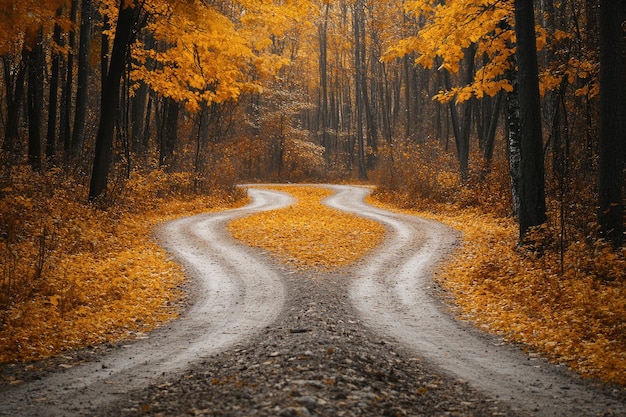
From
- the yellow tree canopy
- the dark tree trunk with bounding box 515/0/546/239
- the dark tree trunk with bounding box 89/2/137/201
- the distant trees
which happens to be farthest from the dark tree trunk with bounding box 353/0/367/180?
the dark tree trunk with bounding box 515/0/546/239

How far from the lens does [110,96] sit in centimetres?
1752

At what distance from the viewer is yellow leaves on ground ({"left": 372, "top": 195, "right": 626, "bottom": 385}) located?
7.92 meters

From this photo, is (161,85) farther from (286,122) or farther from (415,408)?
(286,122)

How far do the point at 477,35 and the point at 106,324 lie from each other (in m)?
11.8

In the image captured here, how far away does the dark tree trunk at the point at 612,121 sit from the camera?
37.1 feet

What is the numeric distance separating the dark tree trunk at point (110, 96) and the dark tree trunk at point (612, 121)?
46.1 ft

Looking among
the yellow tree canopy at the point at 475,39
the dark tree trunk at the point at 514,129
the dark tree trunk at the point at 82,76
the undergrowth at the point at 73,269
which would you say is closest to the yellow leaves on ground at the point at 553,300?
the dark tree trunk at the point at 514,129

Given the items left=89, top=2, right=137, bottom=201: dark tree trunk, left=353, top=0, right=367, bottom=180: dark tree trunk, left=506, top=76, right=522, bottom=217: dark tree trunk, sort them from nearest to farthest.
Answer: left=506, top=76, right=522, bottom=217: dark tree trunk, left=89, top=2, right=137, bottom=201: dark tree trunk, left=353, top=0, right=367, bottom=180: dark tree trunk

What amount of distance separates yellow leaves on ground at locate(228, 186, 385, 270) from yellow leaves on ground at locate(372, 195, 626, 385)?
121 inches

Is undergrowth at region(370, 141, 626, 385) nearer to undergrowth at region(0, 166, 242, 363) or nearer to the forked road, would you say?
the forked road

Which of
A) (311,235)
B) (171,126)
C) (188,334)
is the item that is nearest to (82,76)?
(171,126)

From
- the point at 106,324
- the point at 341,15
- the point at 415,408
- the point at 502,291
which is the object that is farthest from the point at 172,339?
the point at 341,15

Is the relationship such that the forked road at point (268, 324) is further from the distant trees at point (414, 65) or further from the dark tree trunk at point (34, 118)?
the dark tree trunk at point (34, 118)

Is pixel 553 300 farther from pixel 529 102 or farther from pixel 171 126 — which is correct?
pixel 171 126
